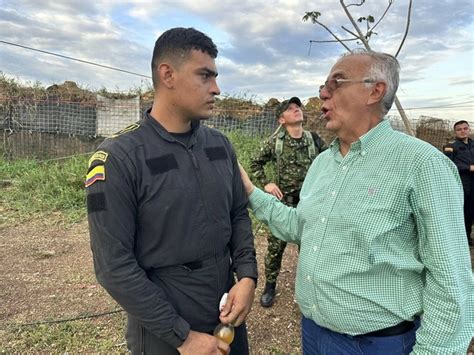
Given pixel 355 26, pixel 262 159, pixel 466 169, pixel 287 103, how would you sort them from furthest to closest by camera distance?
pixel 466 169
pixel 355 26
pixel 262 159
pixel 287 103

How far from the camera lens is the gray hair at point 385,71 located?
1475 mm

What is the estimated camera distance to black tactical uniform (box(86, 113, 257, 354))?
141 centimetres

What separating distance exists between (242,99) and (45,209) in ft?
19.9

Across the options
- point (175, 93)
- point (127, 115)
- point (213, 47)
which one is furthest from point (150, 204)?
point (127, 115)

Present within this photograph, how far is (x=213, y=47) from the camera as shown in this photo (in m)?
1.73

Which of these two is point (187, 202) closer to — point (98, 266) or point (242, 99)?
point (98, 266)

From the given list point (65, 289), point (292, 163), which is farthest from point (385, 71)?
point (65, 289)

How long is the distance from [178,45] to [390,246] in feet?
3.86

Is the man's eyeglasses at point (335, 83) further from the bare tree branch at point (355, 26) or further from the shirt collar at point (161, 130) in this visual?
the bare tree branch at point (355, 26)

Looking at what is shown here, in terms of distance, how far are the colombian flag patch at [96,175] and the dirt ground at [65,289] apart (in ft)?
7.17

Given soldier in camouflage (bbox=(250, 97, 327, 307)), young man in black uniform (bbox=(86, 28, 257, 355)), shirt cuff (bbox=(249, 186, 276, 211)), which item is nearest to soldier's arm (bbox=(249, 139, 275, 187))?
soldier in camouflage (bbox=(250, 97, 327, 307))

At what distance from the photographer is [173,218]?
5.04ft

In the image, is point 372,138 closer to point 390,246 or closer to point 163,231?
point 390,246

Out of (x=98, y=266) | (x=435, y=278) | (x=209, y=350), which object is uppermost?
(x=435, y=278)
